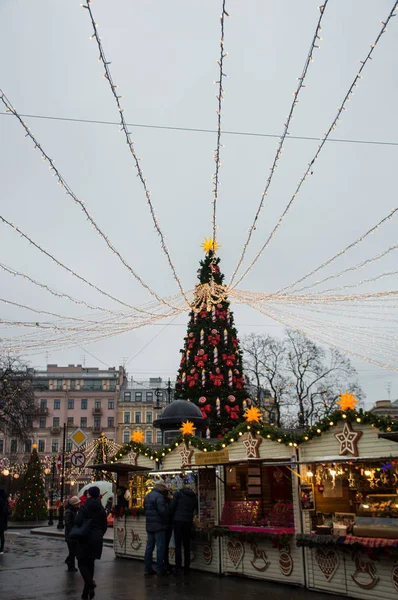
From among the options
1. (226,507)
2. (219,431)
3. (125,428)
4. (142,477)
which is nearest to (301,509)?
A: (226,507)

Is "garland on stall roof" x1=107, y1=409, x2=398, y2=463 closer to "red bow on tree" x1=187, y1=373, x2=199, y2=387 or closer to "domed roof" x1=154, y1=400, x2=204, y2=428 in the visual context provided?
"domed roof" x1=154, y1=400, x2=204, y2=428

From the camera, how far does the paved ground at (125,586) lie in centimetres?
937

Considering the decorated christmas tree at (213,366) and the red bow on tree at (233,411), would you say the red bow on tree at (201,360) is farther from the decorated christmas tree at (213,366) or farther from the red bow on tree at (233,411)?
the red bow on tree at (233,411)

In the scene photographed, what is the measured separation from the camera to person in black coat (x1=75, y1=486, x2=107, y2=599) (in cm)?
875

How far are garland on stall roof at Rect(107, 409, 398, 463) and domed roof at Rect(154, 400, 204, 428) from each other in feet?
11.8

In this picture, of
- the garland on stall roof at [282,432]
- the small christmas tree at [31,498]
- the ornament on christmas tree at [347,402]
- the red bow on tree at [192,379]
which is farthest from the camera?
the small christmas tree at [31,498]

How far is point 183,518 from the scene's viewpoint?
456 inches

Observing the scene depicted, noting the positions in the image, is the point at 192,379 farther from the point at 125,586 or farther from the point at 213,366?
the point at 125,586

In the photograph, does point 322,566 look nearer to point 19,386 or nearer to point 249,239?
point 249,239

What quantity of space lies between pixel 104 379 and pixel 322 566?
70180 mm

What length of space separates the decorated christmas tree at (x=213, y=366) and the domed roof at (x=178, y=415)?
5.47 metres

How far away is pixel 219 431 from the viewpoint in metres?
25.2

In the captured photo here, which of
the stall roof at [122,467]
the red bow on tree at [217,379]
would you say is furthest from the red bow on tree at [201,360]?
the stall roof at [122,467]

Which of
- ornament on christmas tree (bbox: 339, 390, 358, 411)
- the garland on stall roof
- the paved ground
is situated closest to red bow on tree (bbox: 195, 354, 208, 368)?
the garland on stall roof
